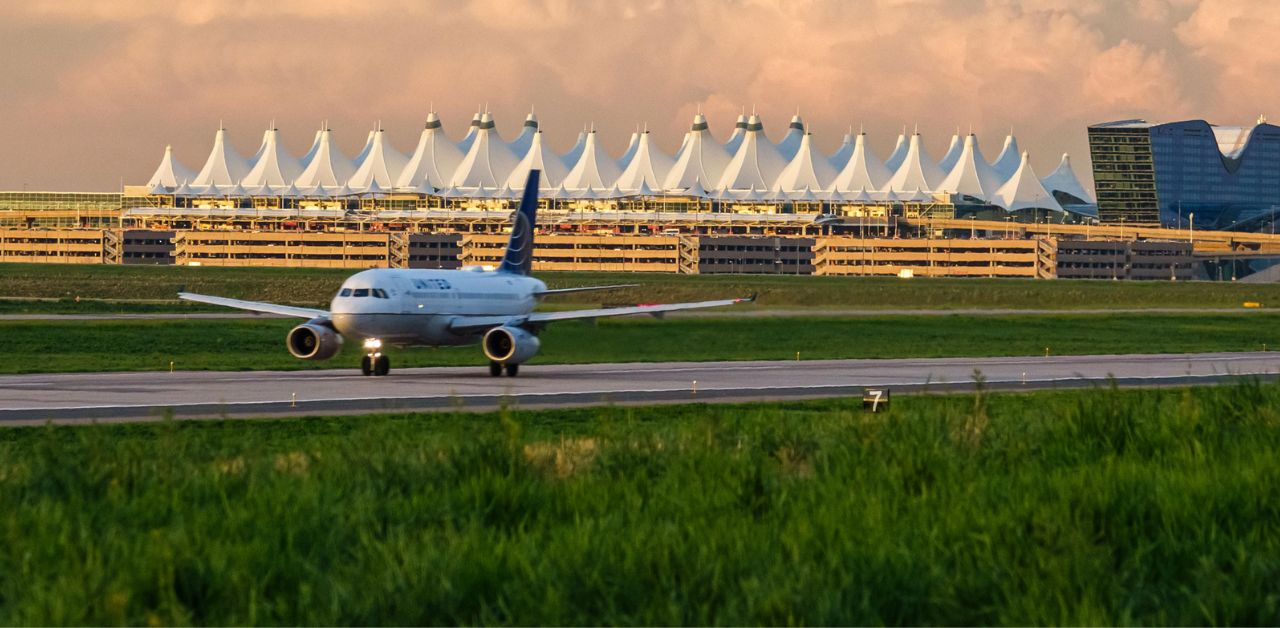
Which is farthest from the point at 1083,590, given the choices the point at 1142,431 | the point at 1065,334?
the point at 1065,334

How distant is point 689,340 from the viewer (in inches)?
2489

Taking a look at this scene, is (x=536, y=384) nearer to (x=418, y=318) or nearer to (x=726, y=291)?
(x=418, y=318)

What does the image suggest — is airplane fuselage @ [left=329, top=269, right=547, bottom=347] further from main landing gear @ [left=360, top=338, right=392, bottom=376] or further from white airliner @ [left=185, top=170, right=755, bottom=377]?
main landing gear @ [left=360, top=338, right=392, bottom=376]

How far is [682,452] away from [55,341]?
44402 millimetres

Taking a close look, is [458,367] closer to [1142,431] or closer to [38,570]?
[1142,431]

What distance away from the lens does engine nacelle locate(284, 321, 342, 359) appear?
42406mm

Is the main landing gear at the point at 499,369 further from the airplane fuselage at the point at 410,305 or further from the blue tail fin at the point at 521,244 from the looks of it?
the blue tail fin at the point at 521,244

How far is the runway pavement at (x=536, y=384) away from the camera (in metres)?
31.6

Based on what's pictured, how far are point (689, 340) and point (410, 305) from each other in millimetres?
21249

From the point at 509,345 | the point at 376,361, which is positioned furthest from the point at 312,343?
the point at 509,345

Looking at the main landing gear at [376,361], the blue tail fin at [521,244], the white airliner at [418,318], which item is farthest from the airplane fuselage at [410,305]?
the blue tail fin at [521,244]

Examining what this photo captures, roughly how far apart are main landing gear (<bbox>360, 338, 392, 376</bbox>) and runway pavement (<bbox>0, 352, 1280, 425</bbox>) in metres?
0.62

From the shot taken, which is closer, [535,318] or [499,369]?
[499,369]

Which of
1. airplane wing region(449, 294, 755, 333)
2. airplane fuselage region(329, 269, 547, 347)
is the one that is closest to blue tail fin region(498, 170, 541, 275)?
airplane fuselage region(329, 269, 547, 347)
